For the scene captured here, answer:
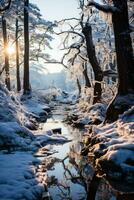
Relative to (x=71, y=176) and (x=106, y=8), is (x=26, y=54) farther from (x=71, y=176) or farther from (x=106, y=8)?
(x=71, y=176)

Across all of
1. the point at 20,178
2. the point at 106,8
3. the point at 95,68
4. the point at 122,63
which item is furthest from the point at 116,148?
the point at 95,68

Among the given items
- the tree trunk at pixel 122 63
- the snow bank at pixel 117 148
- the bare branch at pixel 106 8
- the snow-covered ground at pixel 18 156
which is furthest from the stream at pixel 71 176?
the bare branch at pixel 106 8

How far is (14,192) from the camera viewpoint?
7594 millimetres

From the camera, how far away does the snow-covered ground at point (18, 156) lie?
307 inches

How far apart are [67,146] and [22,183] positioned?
5.82 m

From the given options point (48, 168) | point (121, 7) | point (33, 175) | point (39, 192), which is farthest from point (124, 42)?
point (39, 192)

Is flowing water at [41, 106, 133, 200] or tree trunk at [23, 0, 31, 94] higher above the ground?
tree trunk at [23, 0, 31, 94]

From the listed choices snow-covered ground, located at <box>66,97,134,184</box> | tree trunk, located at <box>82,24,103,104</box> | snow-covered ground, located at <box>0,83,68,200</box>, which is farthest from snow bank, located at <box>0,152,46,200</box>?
tree trunk, located at <box>82,24,103,104</box>

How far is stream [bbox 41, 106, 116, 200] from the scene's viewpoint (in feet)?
27.0

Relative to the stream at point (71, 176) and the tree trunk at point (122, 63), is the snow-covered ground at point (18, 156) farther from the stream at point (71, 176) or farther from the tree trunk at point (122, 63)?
the tree trunk at point (122, 63)

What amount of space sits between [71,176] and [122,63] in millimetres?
5774

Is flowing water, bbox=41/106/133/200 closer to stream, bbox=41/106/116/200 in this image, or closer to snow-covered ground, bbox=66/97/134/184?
stream, bbox=41/106/116/200

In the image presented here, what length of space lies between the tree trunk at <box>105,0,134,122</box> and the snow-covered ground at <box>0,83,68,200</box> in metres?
2.48

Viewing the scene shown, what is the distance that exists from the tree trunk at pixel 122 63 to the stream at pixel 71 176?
1.88 m
